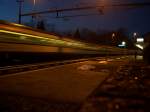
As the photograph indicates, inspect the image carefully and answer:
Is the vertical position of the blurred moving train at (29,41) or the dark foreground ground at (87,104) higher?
the blurred moving train at (29,41)

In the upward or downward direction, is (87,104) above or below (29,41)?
below

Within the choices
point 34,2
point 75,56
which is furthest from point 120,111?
point 34,2

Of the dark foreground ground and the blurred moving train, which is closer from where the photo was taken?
the dark foreground ground

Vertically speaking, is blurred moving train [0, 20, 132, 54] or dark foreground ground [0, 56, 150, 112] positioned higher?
blurred moving train [0, 20, 132, 54]

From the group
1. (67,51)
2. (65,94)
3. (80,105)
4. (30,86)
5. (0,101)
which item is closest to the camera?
(0,101)

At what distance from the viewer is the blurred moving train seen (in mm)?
14420

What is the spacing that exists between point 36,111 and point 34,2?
27318mm

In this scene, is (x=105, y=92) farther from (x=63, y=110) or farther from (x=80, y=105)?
(x=63, y=110)

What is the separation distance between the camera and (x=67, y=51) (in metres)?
26.8

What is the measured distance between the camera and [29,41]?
56.9 feet

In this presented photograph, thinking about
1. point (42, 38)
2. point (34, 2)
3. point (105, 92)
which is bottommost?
point (105, 92)

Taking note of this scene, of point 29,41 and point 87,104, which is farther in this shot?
point 29,41

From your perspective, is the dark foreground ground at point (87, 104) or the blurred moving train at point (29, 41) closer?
the dark foreground ground at point (87, 104)

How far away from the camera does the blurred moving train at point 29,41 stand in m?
14.4
